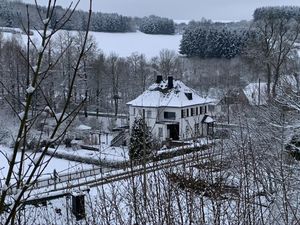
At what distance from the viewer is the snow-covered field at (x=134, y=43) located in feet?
182

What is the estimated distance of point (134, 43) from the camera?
208ft

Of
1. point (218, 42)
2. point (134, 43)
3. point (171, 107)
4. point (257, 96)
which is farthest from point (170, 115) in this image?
point (134, 43)

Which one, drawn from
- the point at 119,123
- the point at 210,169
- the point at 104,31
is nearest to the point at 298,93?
the point at 210,169

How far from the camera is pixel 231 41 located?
48750 millimetres

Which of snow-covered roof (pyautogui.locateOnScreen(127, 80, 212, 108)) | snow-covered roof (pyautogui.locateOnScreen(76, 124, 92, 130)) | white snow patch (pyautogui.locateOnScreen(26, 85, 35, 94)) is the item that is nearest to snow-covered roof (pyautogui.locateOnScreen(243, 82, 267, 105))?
snow-covered roof (pyautogui.locateOnScreen(127, 80, 212, 108))

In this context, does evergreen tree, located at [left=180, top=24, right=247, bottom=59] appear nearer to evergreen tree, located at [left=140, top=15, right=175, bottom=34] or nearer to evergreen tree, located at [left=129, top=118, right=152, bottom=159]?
evergreen tree, located at [left=140, top=15, right=175, bottom=34]

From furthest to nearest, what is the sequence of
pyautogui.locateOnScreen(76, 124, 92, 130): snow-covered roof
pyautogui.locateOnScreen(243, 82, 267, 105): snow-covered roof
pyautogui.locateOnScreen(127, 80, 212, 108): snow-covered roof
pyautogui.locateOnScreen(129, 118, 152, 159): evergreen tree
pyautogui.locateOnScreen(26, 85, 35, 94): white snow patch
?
pyautogui.locateOnScreen(76, 124, 92, 130): snow-covered roof < pyautogui.locateOnScreen(127, 80, 212, 108): snow-covered roof < pyautogui.locateOnScreen(243, 82, 267, 105): snow-covered roof < pyautogui.locateOnScreen(129, 118, 152, 159): evergreen tree < pyautogui.locateOnScreen(26, 85, 35, 94): white snow patch

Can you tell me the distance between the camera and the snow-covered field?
182 feet

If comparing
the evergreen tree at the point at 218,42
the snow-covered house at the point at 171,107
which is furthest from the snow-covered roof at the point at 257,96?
the evergreen tree at the point at 218,42

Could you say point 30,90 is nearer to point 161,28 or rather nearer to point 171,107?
point 171,107

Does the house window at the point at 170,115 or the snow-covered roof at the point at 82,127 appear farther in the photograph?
the snow-covered roof at the point at 82,127

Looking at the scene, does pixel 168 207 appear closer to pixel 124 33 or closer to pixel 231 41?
pixel 231 41

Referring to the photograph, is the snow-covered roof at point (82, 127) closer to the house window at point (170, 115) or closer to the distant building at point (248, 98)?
the house window at point (170, 115)

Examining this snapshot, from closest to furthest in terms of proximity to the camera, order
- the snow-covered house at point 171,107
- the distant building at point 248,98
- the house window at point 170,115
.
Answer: the distant building at point 248,98
the snow-covered house at point 171,107
the house window at point 170,115
